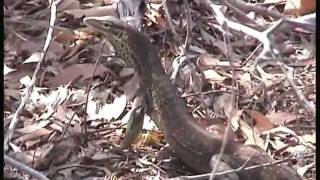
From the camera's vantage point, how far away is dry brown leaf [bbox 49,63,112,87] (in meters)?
1.57

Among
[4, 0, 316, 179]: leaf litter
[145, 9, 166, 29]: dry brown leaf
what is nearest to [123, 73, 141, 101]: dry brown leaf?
[4, 0, 316, 179]: leaf litter

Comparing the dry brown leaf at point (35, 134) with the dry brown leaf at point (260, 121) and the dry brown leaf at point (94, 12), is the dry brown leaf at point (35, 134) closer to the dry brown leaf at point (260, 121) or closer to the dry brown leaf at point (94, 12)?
the dry brown leaf at point (94, 12)

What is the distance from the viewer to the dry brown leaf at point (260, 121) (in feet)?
5.08

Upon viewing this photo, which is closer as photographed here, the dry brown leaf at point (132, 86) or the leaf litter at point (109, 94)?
the leaf litter at point (109, 94)

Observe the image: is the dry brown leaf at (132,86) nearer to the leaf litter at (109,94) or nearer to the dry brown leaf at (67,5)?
the leaf litter at (109,94)

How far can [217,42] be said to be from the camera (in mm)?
1568

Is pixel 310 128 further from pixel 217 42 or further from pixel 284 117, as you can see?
pixel 217 42

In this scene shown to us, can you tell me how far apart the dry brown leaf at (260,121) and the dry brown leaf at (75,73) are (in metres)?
0.31

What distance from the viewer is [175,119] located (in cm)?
169

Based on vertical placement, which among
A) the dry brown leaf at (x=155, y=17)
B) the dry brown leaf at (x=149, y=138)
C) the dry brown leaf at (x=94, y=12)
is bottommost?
the dry brown leaf at (x=149, y=138)

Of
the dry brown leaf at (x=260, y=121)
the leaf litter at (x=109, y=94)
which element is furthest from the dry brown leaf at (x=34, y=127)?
the dry brown leaf at (x=260, y=121)

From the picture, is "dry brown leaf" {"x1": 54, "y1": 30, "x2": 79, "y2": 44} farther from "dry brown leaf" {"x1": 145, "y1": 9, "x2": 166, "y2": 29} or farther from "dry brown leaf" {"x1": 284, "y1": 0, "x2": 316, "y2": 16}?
"dry brown leaf" {"x1": 284, "y1": 0, "x2": 316, "y2": 16}

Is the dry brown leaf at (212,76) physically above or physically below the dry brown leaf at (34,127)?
above

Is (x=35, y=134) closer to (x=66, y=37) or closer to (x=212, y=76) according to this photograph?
(x=66, y=37)
